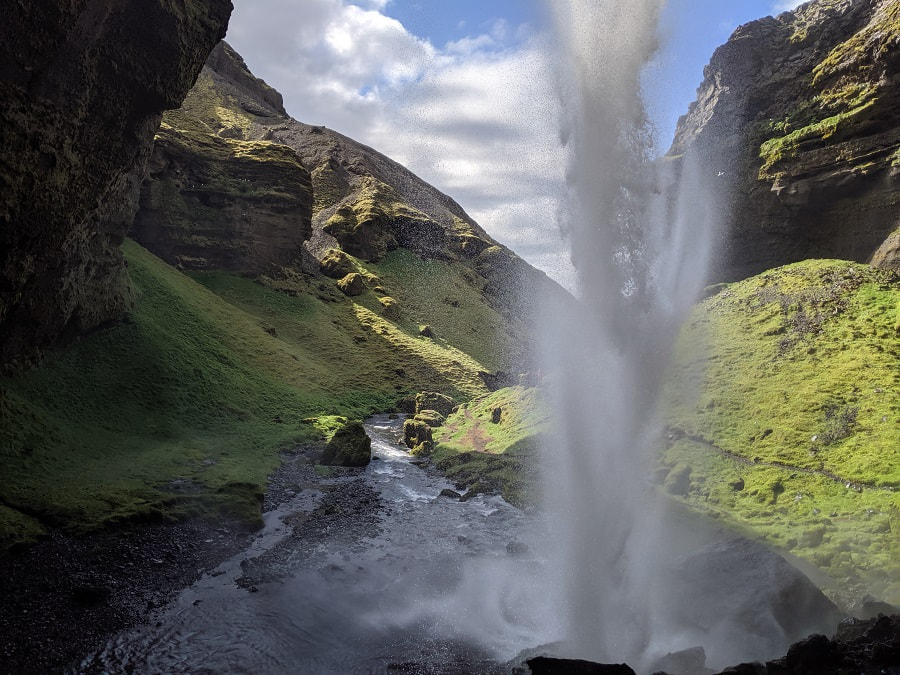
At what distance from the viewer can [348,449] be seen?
22344mm

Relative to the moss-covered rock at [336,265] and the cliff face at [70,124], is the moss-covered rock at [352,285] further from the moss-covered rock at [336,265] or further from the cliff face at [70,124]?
the cliff face at [70,124]

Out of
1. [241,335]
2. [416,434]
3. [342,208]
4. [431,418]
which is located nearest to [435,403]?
[431,418]

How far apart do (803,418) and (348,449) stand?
17.0 meters

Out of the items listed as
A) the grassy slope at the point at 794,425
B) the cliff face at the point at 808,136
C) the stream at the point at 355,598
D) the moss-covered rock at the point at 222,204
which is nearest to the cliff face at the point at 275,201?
the moss-covered rock at the point at 222,204

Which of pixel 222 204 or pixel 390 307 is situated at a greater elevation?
pixel 222 204

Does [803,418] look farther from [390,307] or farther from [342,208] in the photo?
[342,208]

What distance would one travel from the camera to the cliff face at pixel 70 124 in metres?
12.7

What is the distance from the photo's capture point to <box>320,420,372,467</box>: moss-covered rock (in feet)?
72.6

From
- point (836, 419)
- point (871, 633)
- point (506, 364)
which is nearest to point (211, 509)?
point (871, 633)

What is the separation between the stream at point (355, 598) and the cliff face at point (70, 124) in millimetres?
10255

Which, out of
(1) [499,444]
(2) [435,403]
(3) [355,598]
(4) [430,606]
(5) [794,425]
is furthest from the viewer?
(2) [435,403]

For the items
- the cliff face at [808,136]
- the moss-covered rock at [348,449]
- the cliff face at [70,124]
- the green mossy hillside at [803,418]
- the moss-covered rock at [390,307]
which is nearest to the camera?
the green mossy hillside at [803,418]

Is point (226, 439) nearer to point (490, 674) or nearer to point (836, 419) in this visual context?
point (490, 674)

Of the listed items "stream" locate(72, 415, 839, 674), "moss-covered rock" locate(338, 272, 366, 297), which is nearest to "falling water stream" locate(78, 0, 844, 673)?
"stream" locate(72, 415, 839, 674)
